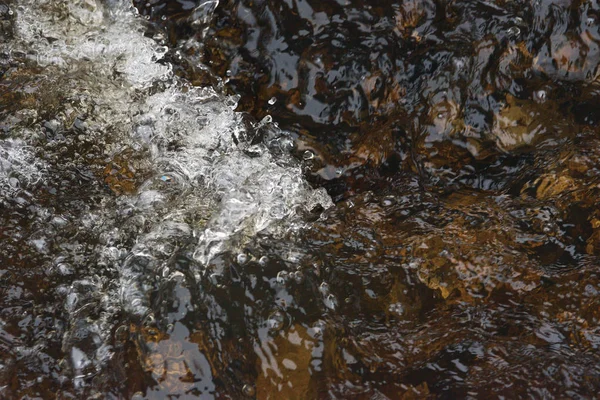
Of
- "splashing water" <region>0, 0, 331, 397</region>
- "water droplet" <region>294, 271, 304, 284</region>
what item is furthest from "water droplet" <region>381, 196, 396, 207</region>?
"water droplet" <region>294, 271, 304, 284</region>

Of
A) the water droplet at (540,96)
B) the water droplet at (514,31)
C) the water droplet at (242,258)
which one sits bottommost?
the water droplet at (242,258)

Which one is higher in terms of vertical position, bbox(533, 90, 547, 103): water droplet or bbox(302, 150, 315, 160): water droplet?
bbox(533, 90, 547, 103): water droplet

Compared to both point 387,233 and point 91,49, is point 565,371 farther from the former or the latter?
point 91,49

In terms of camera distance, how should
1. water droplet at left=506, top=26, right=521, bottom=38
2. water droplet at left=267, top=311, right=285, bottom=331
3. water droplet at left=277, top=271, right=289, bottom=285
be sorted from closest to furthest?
water droplet at left=267, top=311, right=285, bottom=331
water droplet at left=277, top=271, right=289, bottom=285
water droplet at left=506, top=26, right=521, bottom=38

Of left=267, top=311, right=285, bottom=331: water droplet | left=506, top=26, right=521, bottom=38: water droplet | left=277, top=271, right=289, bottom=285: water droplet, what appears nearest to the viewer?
left=267, top=311, right=285, bottom=331: water droplet

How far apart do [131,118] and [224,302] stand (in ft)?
3.50

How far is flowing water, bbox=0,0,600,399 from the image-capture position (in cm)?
188

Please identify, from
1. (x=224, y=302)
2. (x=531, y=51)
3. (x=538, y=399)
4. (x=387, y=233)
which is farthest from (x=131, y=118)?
(x=538, y=399)

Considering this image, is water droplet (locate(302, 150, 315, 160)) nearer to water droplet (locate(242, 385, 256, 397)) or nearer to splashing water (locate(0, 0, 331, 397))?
splashing water (locate(0, 0, 331, 397))

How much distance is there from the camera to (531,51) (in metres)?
2.36

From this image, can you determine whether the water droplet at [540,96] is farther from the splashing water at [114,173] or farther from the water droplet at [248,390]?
the water droplet at [248,390]

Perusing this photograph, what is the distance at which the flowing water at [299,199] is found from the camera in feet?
6.17

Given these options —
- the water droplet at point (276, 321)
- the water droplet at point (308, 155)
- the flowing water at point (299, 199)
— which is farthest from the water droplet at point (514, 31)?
the water droplet at point (276, 321)

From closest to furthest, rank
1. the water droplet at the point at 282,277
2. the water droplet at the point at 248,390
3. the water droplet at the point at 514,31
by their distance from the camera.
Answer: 1. the water droplet at the point at 248,390
2. the water droplet at the point at 282,277
3. the water droplet at the point at 514,31
